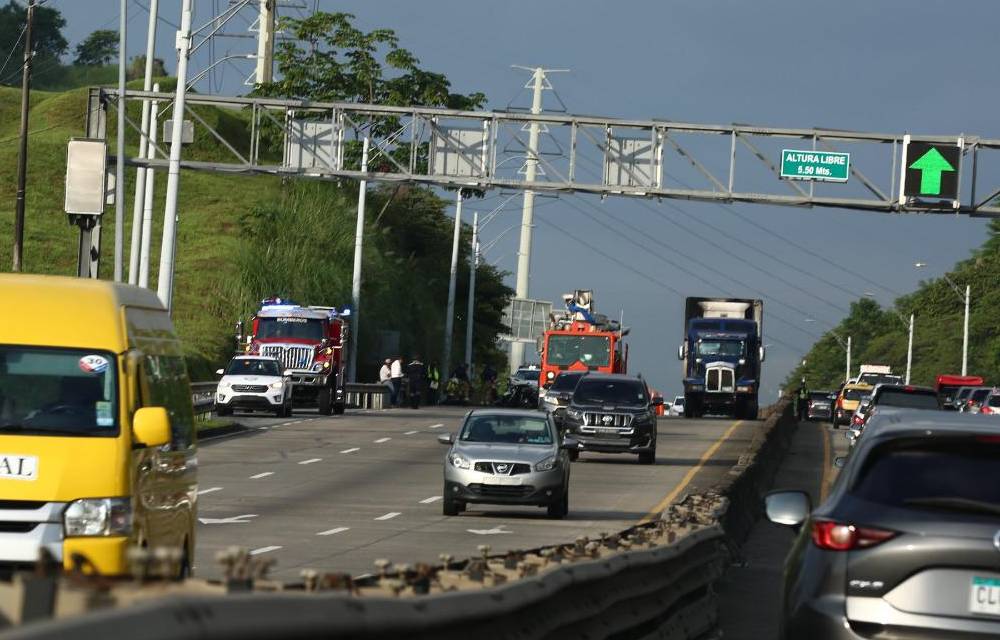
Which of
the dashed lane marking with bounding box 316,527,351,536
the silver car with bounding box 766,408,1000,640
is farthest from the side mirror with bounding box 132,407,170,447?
the dashed lane marking with bounding box 316,527,351,536

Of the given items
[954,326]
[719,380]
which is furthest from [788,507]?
[954,326]

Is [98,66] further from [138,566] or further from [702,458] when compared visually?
[138,566]

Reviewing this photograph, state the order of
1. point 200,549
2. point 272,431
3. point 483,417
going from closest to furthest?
point 200,549 < point 483,417 < point 272,431

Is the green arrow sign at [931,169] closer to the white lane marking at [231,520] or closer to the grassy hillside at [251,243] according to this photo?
the grassy hillside at [251,243]

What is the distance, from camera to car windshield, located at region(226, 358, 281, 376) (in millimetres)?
49812

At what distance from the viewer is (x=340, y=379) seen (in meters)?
53.9

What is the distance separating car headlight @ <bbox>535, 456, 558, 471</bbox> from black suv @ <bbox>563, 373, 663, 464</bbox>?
11.1m

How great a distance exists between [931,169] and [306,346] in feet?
58.3

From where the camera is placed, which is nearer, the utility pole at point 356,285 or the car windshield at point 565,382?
the car windshield at point 565,382

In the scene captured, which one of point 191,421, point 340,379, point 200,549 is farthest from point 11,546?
point 340,379

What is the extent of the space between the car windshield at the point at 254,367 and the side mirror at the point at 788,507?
4072cm

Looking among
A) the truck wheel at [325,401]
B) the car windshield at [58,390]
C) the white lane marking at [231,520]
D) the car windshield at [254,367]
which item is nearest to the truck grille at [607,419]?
the car windshield at [254,367]

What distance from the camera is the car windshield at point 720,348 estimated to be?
63719 millimetres

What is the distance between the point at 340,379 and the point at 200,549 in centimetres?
3438
